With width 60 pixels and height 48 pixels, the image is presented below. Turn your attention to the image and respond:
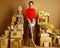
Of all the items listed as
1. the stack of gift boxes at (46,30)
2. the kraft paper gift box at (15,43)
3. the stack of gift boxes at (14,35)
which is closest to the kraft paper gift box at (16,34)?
the stack of gift boxes at (14,35)

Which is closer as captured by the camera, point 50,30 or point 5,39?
point 5,39

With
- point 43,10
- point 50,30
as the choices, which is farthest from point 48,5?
point 50,30

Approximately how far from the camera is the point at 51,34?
12.4ft

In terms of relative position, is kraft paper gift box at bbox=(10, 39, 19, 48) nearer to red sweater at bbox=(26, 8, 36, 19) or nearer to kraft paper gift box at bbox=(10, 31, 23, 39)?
kraft paper gift box at bbox=(10, 31, 23, 39)

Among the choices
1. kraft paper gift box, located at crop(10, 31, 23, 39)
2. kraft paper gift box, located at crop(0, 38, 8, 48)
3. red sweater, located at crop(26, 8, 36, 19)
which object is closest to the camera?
kraft paper gift box, located at crop(0, 38, 8, 48)

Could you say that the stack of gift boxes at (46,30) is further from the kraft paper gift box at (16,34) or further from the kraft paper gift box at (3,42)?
the kraft paper gift box at (3,42)

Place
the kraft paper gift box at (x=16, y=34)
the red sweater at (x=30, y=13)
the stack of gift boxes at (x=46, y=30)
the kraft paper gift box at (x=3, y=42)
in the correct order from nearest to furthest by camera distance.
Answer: the kraft paper gift box at (x=3, y=42)
the kraft paper gift box at (x=16, y=34)
the stack of gift boxes at (x=46, y=30)
the red sweater at (x=30, y=13)

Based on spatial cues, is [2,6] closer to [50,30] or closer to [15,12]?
[15,12]

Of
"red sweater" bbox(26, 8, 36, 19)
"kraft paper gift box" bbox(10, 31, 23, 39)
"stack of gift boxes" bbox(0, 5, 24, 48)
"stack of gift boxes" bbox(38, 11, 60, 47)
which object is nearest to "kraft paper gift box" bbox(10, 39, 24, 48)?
"stack of gift boxes" bbox(0, 5, 24, 48)

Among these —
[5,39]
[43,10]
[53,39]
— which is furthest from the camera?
[43,10]

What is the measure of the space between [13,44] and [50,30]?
96 cm

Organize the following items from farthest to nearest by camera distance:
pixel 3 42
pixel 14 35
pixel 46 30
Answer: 1. pixel 46 30
2. pixel 14 35
3. pixel 3 42

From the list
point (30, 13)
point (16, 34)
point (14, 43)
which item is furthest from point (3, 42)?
point (30, 13)

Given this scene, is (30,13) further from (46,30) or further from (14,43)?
(14,43)
